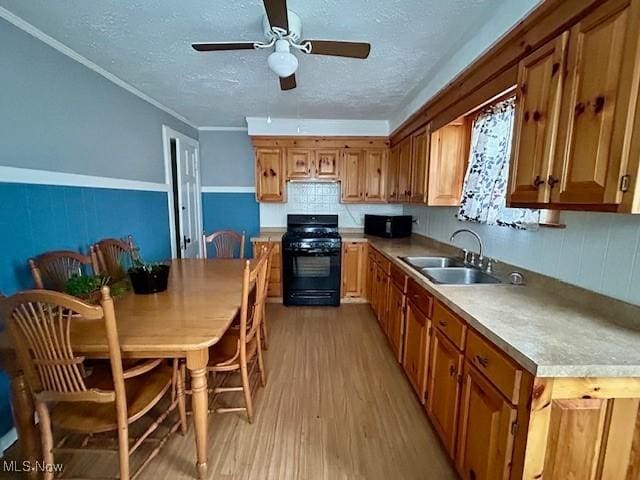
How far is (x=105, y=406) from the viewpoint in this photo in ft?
4.51

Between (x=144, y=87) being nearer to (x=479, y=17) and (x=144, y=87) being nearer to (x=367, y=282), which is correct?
(x=479, y=17)

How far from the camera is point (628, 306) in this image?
4.14 ft

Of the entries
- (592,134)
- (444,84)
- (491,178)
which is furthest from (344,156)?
(592,134)

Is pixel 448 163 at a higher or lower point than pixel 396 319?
higher

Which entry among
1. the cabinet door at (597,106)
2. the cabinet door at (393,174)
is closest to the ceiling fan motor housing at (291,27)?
the cabinet door at (597,106)

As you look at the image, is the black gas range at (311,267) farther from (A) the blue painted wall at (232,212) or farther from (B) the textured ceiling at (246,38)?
(B) the textured ceiling at (246,38)

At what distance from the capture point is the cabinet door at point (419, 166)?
9.16 feet

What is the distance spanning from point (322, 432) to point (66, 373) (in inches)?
53.9

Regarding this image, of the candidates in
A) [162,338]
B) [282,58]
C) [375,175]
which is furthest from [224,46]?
[375,175]

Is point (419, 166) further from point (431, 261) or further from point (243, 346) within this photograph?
point (243, 346)

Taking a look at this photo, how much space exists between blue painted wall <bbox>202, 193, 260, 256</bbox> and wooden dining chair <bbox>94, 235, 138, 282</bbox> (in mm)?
1966

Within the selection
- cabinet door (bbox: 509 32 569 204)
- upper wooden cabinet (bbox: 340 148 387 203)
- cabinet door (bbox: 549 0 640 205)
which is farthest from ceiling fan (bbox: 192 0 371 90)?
upper wooden cabinet (bbox: 340 148 387 203)

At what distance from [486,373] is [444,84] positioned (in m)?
2.04

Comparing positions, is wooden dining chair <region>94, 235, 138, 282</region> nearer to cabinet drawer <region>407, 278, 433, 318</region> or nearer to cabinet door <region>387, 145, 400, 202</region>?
cabinet drawer <region>407, 278, 433, 318</region>
